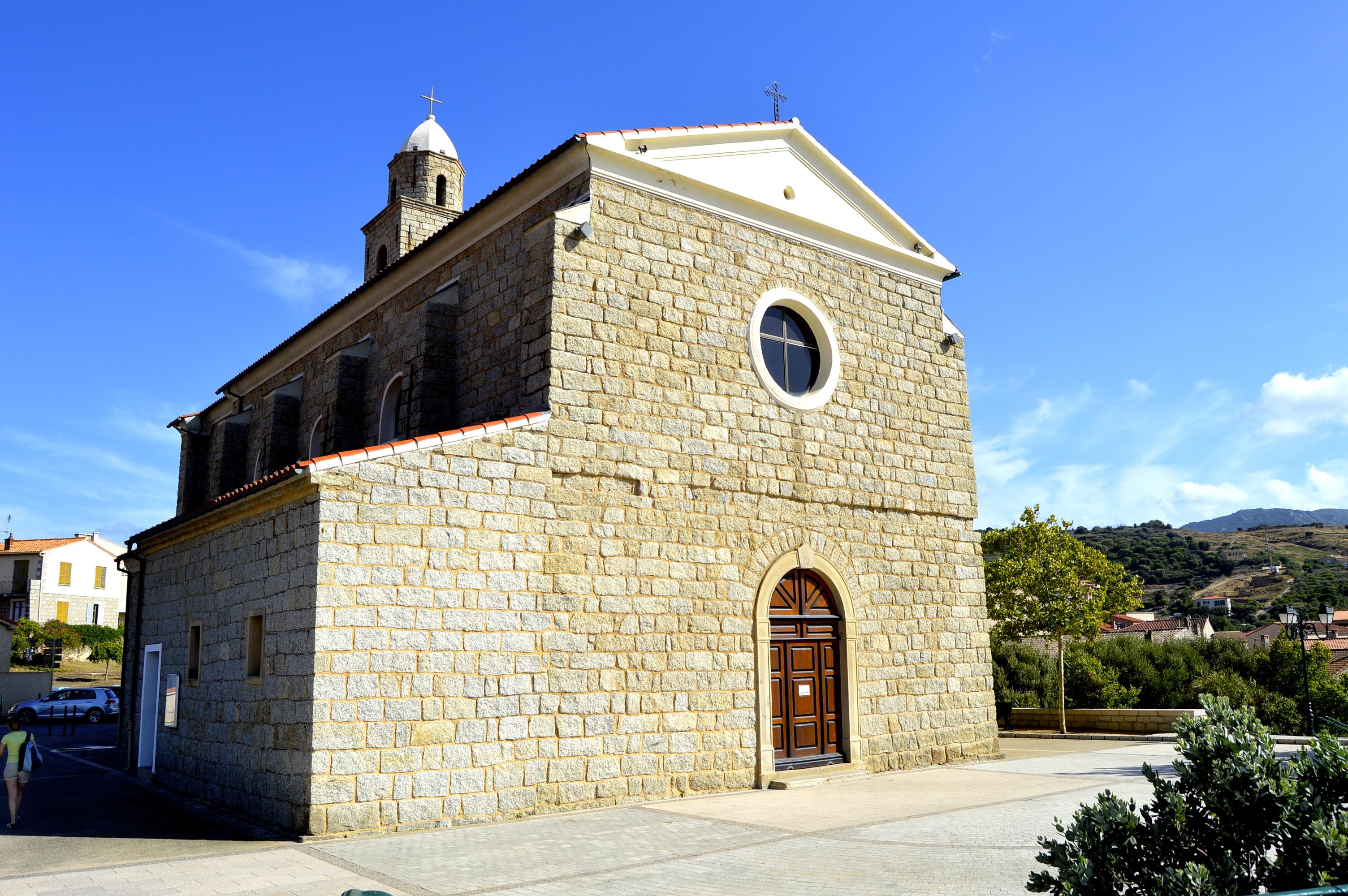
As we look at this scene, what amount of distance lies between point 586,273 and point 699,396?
204 cm

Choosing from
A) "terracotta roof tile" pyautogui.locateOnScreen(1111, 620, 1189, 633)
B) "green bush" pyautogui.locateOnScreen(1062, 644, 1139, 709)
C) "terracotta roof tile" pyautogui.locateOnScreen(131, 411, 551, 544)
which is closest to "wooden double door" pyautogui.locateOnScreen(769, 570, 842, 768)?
"terracotta roof tile" pyautogui.locateOnScreen(131, 411, 551, 544)

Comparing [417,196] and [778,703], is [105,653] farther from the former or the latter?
[778,703]

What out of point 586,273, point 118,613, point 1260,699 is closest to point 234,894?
point 586,273

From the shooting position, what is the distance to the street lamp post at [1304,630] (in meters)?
16.8

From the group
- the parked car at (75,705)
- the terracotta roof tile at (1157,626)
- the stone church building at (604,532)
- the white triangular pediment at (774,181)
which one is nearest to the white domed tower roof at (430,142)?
the stone church building at (604,532)

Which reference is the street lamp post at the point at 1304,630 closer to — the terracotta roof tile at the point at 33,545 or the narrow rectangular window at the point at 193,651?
the narrow rectangular window at the point at 193,651

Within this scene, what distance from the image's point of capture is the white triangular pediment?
37.7 ft

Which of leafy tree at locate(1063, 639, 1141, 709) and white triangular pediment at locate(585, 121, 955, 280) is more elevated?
white triangular pediment at locate(585, 121, 955, 280)

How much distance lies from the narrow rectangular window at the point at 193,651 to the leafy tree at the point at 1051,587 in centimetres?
1395

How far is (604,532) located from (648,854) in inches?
148

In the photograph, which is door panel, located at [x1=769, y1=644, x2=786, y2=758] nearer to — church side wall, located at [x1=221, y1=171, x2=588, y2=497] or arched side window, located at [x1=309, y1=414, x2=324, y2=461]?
church side wall, located at [x1=221, y1=171, x2=588, y2=497]

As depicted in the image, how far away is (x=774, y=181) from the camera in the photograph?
12.9 metres

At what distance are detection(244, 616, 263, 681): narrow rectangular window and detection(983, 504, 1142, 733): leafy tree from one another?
13709mm

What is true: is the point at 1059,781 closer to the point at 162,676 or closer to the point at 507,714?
the point at 507,714
